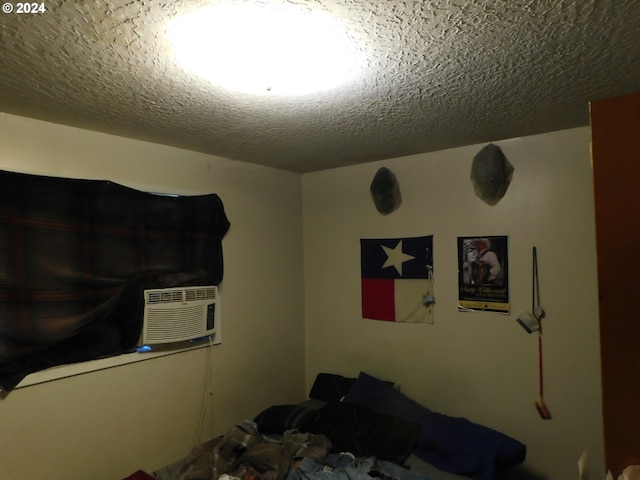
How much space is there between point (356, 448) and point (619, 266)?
5.67 feet

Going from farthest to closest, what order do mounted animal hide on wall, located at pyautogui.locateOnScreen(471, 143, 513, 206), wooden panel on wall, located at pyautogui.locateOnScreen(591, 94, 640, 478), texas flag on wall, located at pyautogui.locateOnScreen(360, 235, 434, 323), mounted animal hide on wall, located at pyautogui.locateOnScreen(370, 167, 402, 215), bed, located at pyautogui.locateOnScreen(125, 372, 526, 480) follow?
1. mounted animal hide on wall, located at pyautogui.locateOnScreen(370, 167, 402, 215)
2. texas flag on wall, located at pyautogui.locateOnScreen(360, 235, 434, 323)
3. mounted animal hide on wall, located at pyautogui.locateOnScreen(471, 143, 513, 206)
4. bed, located at pyautogui.locateOnScreen(125, 372, 526, 480)
5. wooden panel on wall, located at pyautogui.locateOnScreen(591, 94, 640, 478)

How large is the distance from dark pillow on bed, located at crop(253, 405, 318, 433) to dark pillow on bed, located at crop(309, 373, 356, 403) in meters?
0.40

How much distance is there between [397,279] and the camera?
2.76 metres

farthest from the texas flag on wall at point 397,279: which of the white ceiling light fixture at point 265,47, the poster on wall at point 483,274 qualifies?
the white ceiling light fixture at point 265,47

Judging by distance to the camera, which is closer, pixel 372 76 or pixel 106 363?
pixel 372 76

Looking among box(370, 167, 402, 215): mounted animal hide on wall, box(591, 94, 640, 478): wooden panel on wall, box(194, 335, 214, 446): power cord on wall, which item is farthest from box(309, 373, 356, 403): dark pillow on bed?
box(591, 94, 640, 478): wooden panel on wall

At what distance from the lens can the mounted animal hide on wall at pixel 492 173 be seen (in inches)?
91.0

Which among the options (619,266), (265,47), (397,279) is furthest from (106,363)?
(619,266)

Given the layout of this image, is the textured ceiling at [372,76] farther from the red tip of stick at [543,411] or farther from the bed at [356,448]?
the bed at [356,448]

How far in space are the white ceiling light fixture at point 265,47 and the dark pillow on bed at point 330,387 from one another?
2223 mm

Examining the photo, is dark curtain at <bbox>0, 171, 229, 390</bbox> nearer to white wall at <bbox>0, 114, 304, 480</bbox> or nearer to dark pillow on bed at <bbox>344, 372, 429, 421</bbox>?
white wall at <bbox>0, 114, 304, 480</bbox>

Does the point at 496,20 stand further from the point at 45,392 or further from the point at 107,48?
the point at 45,392

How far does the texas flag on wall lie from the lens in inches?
104

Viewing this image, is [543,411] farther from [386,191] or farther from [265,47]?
[265,47]
